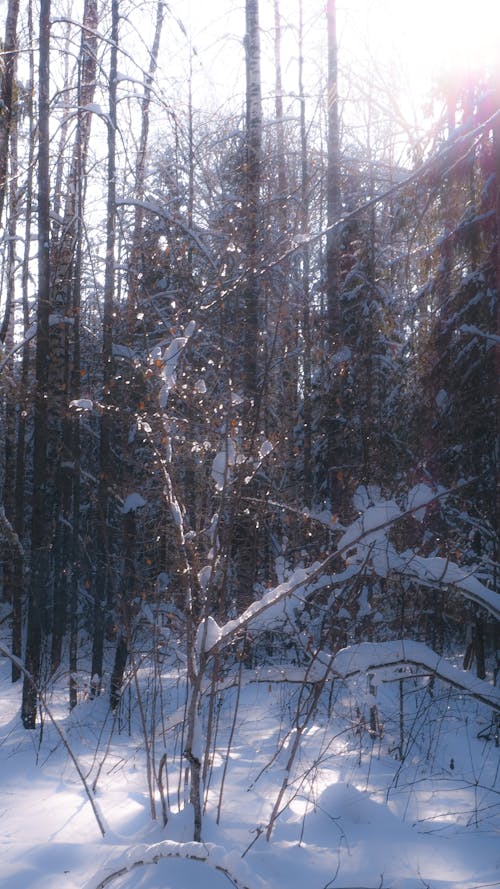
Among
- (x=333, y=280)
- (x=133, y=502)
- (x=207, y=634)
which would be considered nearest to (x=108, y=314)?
(x=133, y=502)

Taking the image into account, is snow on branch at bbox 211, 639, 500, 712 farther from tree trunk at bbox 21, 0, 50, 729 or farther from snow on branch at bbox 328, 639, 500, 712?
tree trunk at bbox 21, 0, 50, 729

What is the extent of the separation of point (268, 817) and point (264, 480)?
19.3 feet

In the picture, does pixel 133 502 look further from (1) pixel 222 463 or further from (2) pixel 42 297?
(1) pixel 222 463

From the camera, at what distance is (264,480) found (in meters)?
10.8

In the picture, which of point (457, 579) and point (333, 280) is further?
point (333, 280)

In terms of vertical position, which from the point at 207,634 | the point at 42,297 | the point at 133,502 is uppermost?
the point at 42,297

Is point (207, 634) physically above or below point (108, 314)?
below

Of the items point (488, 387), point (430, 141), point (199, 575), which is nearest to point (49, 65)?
point (430, 141)

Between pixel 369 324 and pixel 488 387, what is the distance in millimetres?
4979

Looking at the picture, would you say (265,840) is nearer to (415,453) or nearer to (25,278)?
(415,453)

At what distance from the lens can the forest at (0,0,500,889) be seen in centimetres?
479

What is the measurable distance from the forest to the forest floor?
45mm

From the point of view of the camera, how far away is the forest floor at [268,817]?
13.9 feet

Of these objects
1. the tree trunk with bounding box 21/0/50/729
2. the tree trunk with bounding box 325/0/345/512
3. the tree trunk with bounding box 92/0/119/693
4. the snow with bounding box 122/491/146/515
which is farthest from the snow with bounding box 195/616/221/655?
the tree trunk with bounding box 325/0/345/512
